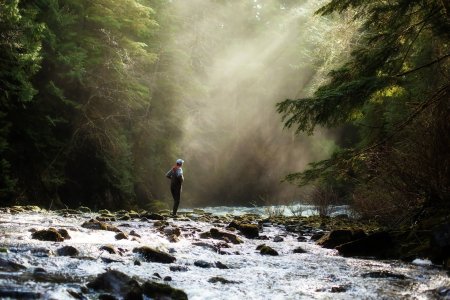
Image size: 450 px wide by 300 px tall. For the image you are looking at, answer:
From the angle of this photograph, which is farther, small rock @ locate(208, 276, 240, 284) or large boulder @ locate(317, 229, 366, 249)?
large boulder @ locate(317, 229, 366, 249)

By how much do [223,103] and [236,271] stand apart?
31.3 m

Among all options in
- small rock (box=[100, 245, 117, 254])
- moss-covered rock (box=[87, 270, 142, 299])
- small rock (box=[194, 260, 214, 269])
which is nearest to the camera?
moss-covered rock (box=[87, 270, 142, 299])

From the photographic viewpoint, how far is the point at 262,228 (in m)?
12.2

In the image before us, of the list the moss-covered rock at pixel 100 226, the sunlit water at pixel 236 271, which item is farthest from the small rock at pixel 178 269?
the moss-covered rock at pixel 100 226

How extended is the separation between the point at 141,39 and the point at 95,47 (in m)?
6.96

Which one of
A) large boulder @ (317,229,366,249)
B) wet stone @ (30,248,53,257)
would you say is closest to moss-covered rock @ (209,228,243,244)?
large boulder @ (317,229,366,249)

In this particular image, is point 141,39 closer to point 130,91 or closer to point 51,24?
point 130,91

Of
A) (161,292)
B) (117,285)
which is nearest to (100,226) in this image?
(117,285)

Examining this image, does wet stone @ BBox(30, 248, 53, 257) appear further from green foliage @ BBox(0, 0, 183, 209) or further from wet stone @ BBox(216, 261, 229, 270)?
green foliage @ BBox(0, 0, 183, 209)

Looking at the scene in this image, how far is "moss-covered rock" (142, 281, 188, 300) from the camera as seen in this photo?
165 inches

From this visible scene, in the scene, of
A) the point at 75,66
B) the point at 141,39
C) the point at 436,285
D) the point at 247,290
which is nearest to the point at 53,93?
the point at 75,66

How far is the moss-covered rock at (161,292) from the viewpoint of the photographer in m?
4.19

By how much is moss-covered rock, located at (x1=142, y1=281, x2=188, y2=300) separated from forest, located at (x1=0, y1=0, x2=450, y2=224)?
167 inches

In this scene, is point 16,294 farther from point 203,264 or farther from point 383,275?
point 383,275
